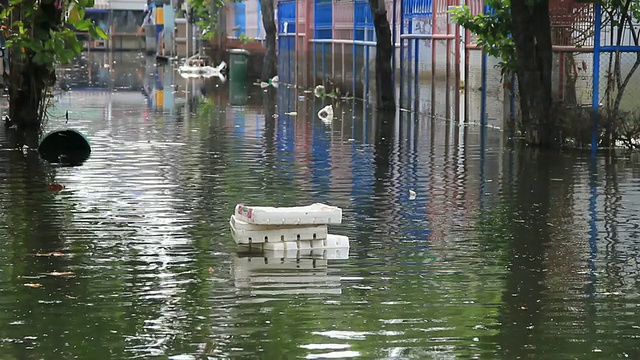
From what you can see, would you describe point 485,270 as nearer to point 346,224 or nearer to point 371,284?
point 371,284

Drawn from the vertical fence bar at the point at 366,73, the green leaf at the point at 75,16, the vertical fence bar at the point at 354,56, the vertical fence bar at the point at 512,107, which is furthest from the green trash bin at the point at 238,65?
the green leaf at the point at 75,16

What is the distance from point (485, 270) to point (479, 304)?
1406 millimetres

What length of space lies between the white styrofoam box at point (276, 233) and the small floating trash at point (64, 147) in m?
7.91

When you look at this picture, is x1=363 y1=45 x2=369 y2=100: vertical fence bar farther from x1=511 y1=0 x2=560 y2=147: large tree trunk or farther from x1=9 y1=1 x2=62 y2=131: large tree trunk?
x1=511 y1=0 x2=560 y2=147: large tree trunk

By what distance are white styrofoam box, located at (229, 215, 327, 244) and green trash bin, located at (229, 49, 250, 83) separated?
38.0m

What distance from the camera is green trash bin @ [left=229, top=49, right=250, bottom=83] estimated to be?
49625mm

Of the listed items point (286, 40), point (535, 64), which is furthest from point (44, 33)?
point (286, 40)

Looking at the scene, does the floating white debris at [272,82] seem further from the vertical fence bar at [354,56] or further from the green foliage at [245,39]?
the vertical fence bar at [354,56]

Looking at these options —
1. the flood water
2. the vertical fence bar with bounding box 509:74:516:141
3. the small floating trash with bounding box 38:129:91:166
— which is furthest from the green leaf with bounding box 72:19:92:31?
the vertical fence bar with bounding box 509:74:516:141

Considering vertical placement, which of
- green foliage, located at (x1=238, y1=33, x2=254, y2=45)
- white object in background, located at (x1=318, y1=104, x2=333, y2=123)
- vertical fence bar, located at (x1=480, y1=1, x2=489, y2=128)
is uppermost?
green foliage, located at (x1=238, y1=33, x2=254, y2=45)

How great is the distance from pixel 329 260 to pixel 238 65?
3888 cm

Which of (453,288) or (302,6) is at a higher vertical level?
(302,6)

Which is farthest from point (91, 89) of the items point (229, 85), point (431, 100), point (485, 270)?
point (485, 270)

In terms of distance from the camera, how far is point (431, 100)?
29.5m
